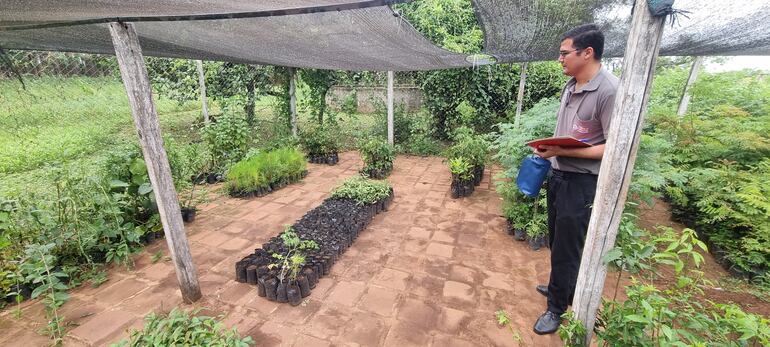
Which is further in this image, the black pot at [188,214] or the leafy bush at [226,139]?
the leafy bush at [226,139]

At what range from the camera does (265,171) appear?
177 inches

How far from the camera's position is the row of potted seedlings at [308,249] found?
2400mm

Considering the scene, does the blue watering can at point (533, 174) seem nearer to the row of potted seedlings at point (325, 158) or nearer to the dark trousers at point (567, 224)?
the dark trousers at point (567, 224)

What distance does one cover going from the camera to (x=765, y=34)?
7.04ft

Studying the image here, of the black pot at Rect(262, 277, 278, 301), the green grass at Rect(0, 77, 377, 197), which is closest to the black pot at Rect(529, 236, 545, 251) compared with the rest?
the black pot at Rect(262, 277, 278, 301)

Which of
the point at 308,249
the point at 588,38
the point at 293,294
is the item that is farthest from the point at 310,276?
the point at 588,38

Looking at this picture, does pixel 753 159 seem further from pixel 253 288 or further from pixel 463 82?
pixel 253 288

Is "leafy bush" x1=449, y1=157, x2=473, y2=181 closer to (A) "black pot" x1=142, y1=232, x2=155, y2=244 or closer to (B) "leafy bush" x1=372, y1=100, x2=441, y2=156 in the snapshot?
(B) "leafy bush" x1=372, y1=100, x2=441, y2=156

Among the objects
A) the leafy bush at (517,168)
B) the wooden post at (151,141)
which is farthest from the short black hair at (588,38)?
the wooden post at (151,141)

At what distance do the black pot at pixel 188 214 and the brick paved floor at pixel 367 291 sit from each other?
0.43ft

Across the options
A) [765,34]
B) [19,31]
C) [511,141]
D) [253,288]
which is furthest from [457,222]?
[19,31]

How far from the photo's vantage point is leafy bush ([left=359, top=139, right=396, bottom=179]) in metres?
5.09

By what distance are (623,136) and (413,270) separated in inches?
74.6

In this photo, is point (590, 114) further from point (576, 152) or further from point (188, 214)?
point (188, 214)
